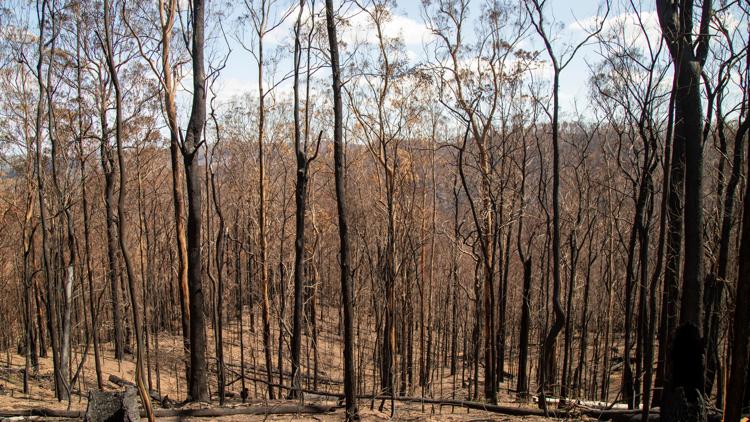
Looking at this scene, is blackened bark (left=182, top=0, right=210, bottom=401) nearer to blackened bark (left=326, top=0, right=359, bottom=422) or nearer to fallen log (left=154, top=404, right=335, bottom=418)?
fallen log (left=154, top=404, right=335, bottom=418)

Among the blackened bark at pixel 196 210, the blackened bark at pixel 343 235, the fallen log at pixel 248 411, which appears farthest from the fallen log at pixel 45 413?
the blackened bark at pixel 343 235

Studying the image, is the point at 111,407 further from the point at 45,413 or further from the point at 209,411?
the point at 45,413

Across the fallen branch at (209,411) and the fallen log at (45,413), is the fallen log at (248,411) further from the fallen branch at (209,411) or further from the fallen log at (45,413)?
the fallen log at (45,413)

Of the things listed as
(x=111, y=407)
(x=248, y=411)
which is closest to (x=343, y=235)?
(x=248, y=411)

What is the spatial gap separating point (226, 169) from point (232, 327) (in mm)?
10351

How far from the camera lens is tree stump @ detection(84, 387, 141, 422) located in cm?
598

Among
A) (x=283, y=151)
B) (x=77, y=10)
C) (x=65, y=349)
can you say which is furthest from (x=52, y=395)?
(x=283, y=151)

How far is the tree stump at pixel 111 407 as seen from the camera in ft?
19.6

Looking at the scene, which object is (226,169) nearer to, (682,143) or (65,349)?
(65,349)

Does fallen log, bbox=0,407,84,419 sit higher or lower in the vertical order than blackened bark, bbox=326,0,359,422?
lower

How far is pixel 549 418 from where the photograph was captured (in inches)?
332

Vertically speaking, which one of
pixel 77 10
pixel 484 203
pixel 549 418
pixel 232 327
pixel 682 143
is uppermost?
pixel 77 10

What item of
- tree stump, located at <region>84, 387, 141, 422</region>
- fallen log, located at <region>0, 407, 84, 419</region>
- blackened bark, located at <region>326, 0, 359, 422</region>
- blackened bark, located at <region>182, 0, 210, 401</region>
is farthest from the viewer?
Answer: blackened bark, located at <region>182, 0, 210, 401</region>

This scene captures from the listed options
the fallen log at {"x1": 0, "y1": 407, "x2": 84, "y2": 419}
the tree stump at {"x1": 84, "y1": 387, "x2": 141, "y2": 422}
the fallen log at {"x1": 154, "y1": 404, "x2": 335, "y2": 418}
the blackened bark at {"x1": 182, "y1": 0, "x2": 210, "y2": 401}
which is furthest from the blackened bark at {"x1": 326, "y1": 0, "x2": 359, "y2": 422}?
the fallen log at {"x1": 0, "y1": 407, "x2": 84, "y2": 419}
